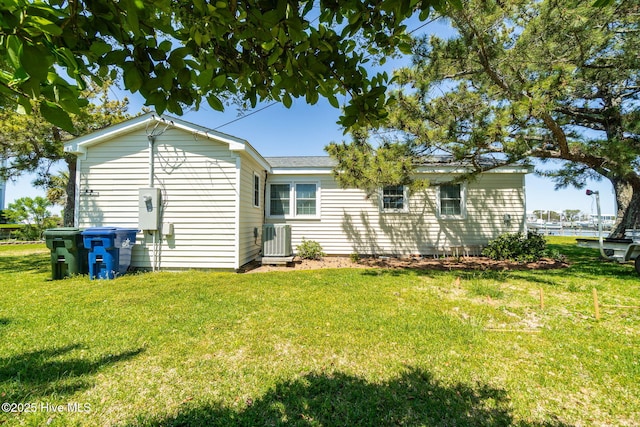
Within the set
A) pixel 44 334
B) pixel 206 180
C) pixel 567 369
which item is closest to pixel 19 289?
pixel 44 334

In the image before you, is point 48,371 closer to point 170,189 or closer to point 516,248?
point 170,189

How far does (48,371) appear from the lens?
2535mm

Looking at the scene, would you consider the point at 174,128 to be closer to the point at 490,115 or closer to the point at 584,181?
the point at 490,115

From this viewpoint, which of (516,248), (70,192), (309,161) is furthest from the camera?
(70,192)

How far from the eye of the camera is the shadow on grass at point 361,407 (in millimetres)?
1976

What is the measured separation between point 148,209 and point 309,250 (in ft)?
15.5

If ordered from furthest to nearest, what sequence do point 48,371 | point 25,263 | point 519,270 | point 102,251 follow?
point 25,263 < point 519,270 < point 102,251 < point 48,371

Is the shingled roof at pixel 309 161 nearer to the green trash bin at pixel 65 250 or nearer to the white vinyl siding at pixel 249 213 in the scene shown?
the white vinyl siding at pixel 249 213

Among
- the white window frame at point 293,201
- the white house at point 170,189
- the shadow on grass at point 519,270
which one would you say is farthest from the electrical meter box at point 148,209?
the shadow on grass at point 519,270

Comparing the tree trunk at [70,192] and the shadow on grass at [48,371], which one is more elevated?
the tree trunk at [70,192]

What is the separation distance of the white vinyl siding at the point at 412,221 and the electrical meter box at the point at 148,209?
369 centimetres

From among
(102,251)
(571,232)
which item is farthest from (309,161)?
(571,232)

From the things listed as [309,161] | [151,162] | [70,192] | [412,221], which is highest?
[309,161]

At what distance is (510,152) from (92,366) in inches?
295
